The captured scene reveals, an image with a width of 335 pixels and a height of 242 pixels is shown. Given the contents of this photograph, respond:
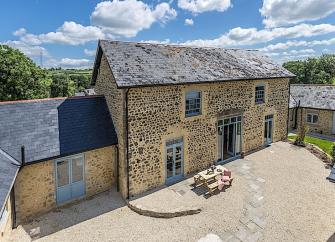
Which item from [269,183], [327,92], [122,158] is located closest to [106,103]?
[122,158]

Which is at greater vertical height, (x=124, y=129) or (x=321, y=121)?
(x=124, y=129)

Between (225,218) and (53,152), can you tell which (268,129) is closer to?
(225,218)

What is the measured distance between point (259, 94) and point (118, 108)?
38.8 feet

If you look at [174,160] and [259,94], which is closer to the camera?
[174,160]

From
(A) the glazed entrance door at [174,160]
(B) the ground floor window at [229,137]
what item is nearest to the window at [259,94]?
(B) the ground floor window at [229,137]

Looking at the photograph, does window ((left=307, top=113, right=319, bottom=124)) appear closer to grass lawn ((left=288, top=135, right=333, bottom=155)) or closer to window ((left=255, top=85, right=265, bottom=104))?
grass lawn ((left=288, top=135, right=333, bottom=155))

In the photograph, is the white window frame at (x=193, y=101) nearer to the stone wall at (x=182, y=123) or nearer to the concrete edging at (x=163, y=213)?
the stone wall at (x=182, y=123)

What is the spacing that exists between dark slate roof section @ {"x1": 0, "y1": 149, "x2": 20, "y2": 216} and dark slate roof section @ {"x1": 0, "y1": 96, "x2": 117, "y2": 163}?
0.35 meters

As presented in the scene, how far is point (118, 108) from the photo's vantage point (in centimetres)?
1312

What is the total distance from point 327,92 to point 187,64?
765 inches

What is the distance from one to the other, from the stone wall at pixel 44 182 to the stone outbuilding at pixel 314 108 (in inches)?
869

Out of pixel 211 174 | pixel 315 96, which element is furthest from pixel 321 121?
pixel 211 174

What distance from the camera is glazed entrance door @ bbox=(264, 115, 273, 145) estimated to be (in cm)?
2076

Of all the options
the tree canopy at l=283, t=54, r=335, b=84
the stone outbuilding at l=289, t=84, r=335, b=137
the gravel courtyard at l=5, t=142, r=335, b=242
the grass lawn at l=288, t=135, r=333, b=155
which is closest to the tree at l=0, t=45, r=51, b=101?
the gravel courtyard at l=5, t=142, r=335, b=242
